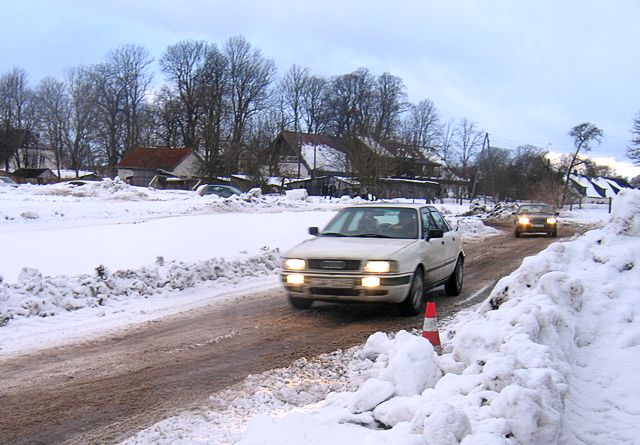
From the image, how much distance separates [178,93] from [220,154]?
44.0 feet

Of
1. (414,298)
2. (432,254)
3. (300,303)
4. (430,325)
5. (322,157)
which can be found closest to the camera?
(430,325)

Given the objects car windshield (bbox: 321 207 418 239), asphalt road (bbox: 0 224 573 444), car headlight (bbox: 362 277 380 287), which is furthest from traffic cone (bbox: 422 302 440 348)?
car windshield (bbox: 321 207 418 239)

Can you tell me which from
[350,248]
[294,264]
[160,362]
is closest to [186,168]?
[294,264]

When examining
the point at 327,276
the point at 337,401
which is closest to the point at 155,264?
the point at 327,276

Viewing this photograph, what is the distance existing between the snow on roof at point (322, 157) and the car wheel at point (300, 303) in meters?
64.3

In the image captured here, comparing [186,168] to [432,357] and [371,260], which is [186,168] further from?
[432,357]

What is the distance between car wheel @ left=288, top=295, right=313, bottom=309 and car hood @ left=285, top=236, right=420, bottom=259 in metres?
0.71

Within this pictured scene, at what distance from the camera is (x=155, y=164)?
72.7 metres

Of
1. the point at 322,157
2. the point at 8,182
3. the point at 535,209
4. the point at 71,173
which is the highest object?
the point at 322,157

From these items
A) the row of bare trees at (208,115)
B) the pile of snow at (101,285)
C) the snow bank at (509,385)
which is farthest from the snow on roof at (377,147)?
the snow bank at (509,385)

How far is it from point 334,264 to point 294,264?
1.88 ft

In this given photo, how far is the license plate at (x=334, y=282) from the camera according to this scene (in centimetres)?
756

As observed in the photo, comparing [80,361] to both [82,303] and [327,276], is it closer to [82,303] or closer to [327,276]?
[82,303]

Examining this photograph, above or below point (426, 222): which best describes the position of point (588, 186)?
above
